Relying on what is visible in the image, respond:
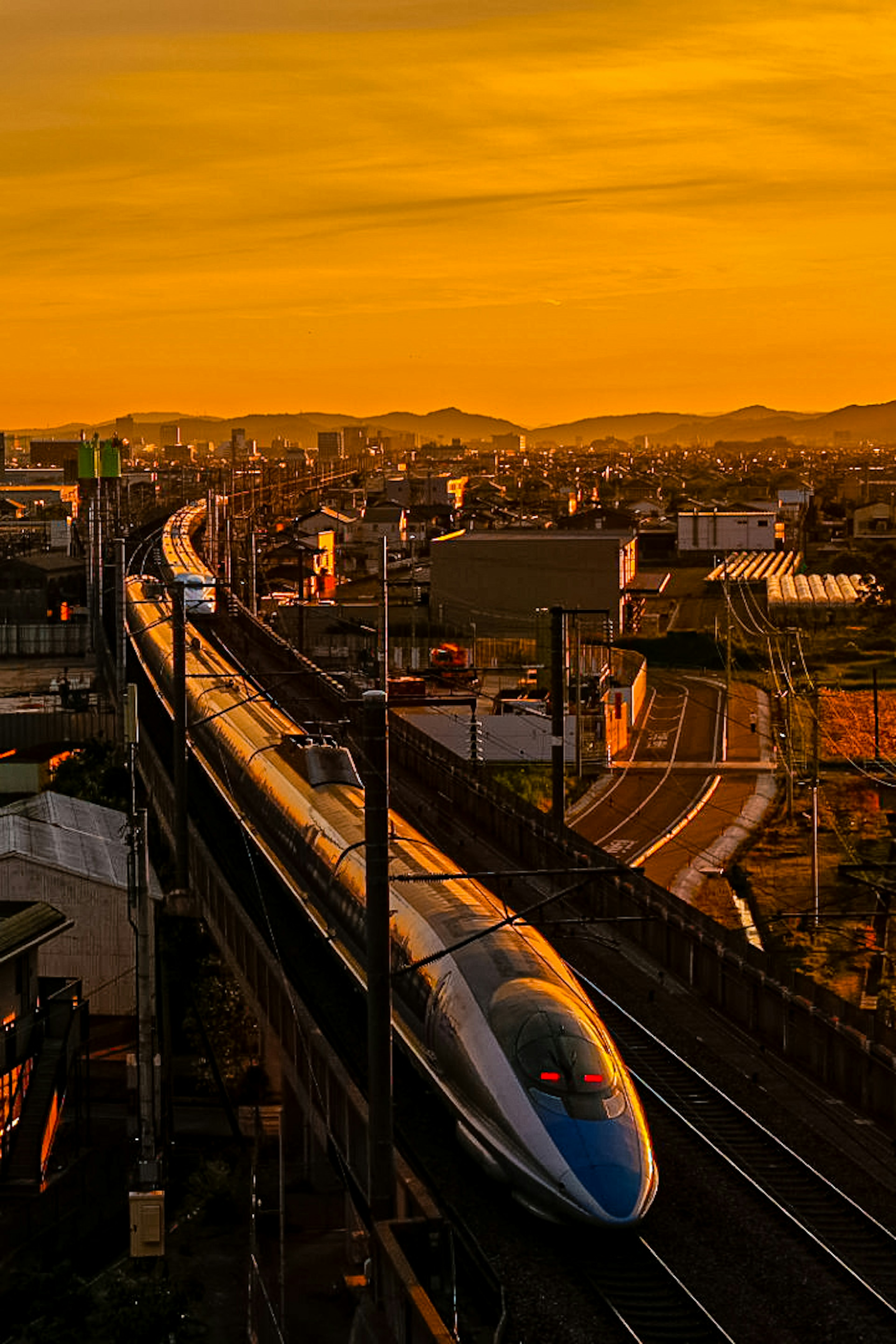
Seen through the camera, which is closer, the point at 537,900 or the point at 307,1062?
the point at 307,1062

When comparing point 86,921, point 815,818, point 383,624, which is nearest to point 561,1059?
point 383,624

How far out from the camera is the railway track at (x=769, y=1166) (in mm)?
10617

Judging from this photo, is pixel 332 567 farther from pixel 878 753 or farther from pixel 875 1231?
pixel 875 1231

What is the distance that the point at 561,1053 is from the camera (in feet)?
37.2

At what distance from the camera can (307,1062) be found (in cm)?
1441

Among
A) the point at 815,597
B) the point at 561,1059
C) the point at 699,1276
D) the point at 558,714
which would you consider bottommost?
the point at 699,1276

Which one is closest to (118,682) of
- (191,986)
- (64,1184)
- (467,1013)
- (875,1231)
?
(191,986)

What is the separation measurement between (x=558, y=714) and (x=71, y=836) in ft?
22.1

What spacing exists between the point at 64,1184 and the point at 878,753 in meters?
25.7

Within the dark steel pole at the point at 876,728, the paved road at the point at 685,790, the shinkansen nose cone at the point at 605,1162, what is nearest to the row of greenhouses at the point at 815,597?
the paved road at the point at 685,790

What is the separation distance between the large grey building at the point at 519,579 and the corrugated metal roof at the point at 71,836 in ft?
104

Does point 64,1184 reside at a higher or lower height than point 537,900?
lower

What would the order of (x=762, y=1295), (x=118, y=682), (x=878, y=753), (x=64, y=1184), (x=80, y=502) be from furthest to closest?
(x=80, y=502) < (x=878, y=753) < (x=118, y=682) < (x=64, y=1184) < (x=762, y=1295)

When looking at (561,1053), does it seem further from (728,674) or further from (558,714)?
(728,674)
